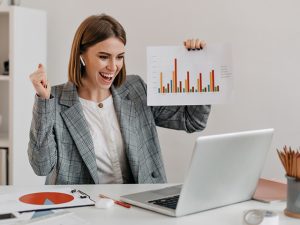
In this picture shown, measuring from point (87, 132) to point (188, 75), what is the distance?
473mm

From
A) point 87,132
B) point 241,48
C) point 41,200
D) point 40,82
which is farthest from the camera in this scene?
point 241,48

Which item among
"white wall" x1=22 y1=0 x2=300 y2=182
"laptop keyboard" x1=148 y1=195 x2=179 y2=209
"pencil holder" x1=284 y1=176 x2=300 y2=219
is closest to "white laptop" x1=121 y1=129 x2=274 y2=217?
"laptop keyboard" x1=148 y1=195 x2=179 y2=209

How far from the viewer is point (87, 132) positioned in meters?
1.92

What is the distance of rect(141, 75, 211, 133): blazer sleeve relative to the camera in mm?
2070

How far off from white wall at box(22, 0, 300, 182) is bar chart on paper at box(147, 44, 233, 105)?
1191 millimetres

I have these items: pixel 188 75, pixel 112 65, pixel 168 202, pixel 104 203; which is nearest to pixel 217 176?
pixel 168 202

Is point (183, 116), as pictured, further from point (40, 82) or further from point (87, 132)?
point (40, 82)

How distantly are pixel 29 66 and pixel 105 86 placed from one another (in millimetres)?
1268

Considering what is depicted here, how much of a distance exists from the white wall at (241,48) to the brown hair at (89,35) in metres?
1.19

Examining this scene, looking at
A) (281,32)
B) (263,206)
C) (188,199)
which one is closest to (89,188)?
(188,199)

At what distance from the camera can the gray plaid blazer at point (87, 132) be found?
1821mm

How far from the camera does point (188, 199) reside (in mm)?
1306

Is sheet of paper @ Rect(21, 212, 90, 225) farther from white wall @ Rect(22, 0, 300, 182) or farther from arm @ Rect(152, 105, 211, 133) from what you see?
white wall @ Rect(22, 0, 300, 182)

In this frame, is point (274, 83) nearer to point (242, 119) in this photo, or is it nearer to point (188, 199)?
point (242, 119)
